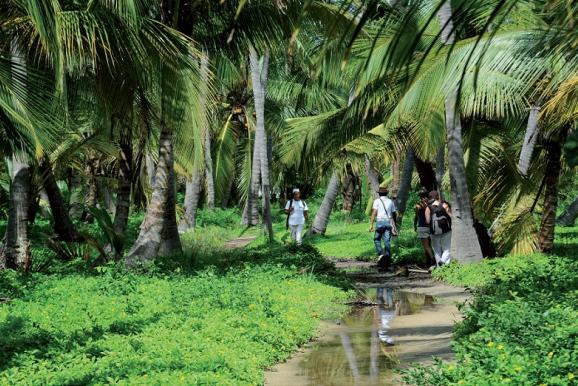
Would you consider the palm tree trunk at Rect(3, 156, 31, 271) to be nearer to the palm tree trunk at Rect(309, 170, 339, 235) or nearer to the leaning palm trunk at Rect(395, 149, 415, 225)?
the leaning palm trunk at Rect(395, 149, 415, 225)

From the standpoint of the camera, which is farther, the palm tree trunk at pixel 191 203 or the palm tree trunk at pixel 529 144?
the palm tree trunk at pixel 191 203

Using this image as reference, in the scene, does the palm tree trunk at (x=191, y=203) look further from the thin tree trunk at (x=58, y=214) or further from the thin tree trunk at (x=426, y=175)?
the thin tree trunk at (x=426, y=175)

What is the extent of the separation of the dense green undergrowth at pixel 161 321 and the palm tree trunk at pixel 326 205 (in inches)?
402

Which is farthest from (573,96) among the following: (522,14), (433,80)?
(433,80)

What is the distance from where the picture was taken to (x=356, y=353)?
743 centimetres

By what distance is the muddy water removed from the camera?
21.3 ft

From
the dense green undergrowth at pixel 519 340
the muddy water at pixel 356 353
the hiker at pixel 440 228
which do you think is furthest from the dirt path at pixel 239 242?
the dense green undergrowth at pixel 519 340

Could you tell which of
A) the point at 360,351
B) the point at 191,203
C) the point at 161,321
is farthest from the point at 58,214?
the point at 360,351

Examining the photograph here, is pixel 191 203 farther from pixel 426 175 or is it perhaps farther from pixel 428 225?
pixel 428 225

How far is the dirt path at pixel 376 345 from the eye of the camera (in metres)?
6.59

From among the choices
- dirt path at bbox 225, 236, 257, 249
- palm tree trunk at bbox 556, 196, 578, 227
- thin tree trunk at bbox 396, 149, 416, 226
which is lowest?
dirt path at bbox 225, 236, 257, 249

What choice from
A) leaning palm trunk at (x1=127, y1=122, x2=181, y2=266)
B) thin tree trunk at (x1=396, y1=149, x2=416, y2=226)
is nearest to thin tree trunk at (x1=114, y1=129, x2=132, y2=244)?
leaning palm trunk at (x1=127, y1=122, x2=181, y2=266)

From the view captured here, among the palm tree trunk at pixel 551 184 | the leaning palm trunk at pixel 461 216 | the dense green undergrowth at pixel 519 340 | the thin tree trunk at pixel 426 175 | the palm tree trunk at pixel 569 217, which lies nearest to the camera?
the dense green undergrowth at pixel 519 340

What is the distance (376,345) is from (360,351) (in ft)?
1.04
